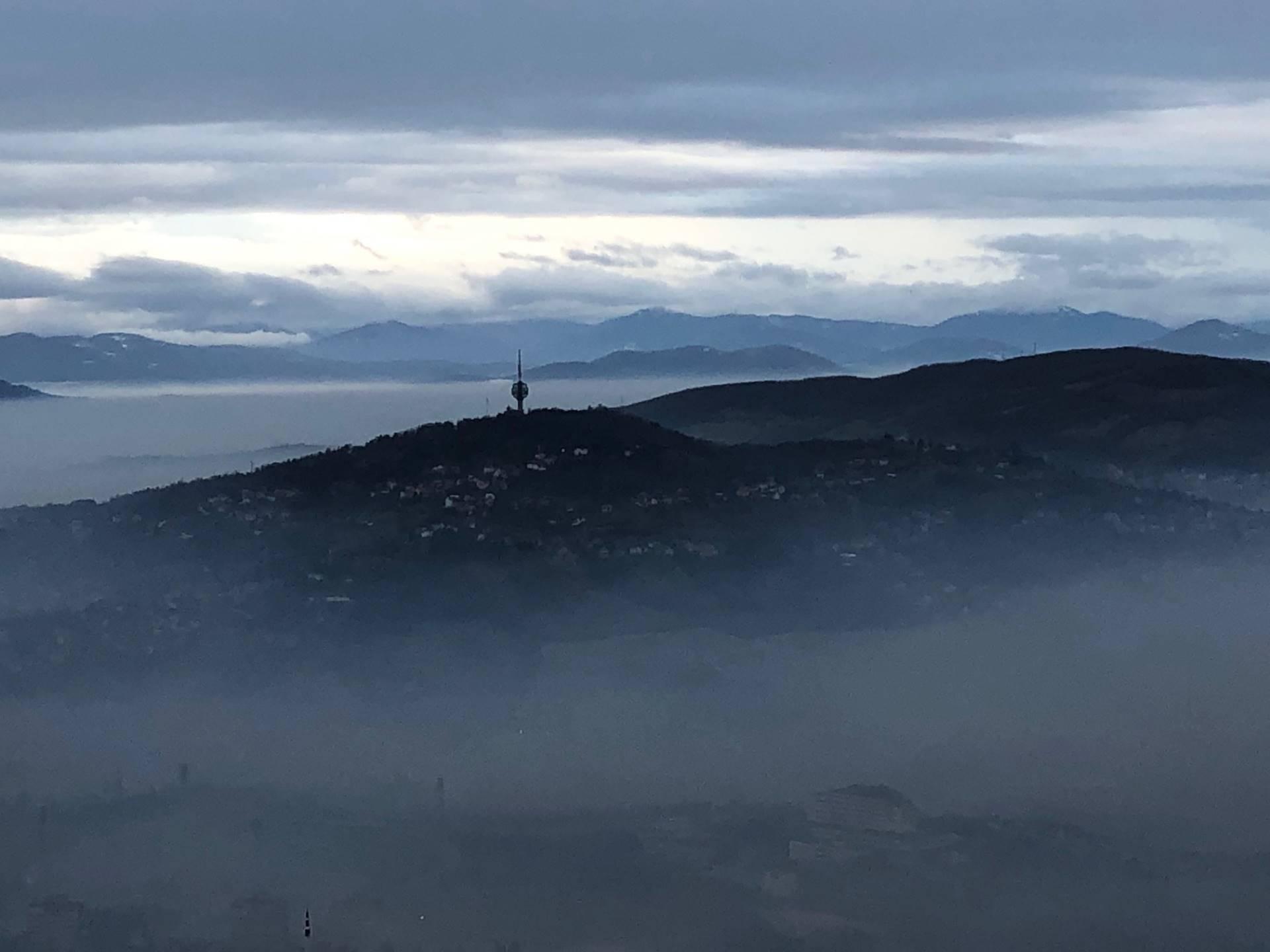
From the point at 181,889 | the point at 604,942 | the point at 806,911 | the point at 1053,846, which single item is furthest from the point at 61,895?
the point at 1053,846

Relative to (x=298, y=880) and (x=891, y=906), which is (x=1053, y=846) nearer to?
(x=891, y=906)

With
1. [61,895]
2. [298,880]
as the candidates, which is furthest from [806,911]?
[61,895]

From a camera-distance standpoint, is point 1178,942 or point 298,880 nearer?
point 1178,942

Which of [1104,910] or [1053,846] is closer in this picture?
[1104,910]

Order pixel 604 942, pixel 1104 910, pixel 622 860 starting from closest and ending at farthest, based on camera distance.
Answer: pixel 604 942, pixel 1104 910, pixel 622 860

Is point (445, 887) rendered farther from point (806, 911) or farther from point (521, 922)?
point (806, 911)

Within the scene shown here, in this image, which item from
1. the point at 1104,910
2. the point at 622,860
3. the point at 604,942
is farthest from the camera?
the point at 622,860

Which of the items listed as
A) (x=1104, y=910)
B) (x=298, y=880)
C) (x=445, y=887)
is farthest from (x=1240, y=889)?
(x=298, y=880)
